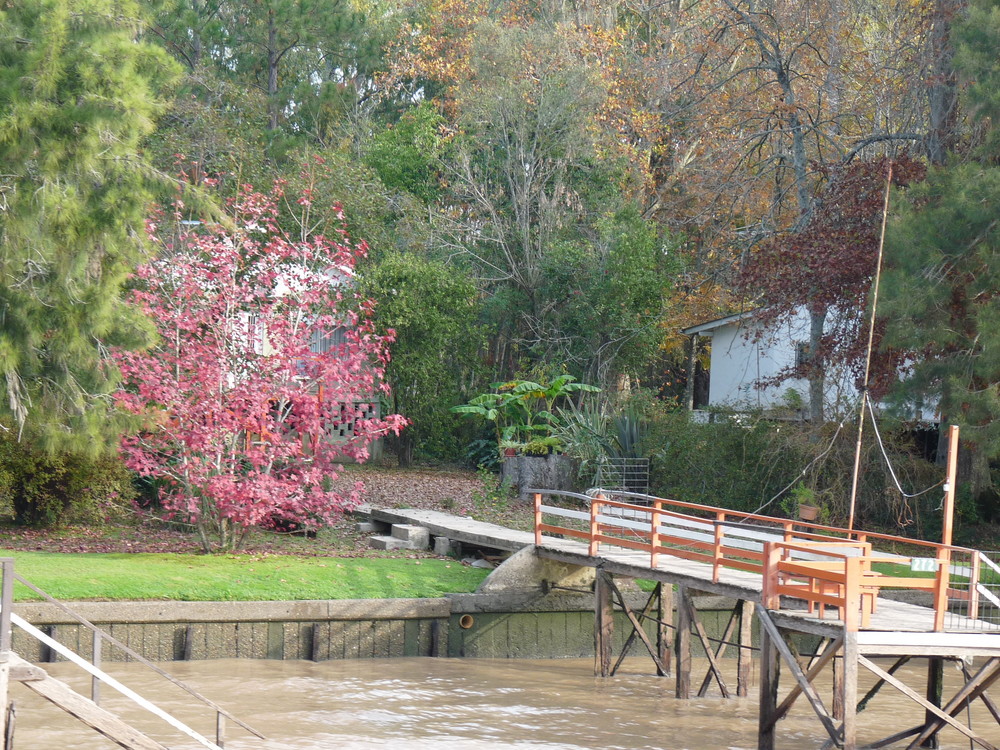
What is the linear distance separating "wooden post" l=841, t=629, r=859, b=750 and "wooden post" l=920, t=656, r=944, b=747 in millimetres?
2113

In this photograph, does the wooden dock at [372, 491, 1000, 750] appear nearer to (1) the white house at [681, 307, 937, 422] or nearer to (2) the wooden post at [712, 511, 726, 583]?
(2) the wooden post at [712, 511, 726, 583]

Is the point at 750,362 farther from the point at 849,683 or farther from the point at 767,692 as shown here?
the point at 849,683

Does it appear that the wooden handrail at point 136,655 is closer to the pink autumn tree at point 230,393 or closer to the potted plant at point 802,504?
the pink autumn tree at point 230,393

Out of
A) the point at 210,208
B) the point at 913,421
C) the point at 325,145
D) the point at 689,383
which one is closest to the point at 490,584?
the point at 210,208

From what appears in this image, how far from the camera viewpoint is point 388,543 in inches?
740

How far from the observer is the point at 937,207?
62.0ft

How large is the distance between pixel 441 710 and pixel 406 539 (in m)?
5.65

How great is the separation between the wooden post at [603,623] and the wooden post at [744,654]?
5.29 feet

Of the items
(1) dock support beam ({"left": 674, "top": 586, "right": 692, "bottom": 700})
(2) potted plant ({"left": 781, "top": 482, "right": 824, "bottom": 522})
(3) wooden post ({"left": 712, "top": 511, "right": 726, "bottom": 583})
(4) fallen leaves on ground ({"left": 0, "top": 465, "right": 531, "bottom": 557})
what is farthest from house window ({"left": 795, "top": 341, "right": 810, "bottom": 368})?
(3) wooden post ({"left": 712, "top": 511, "right": 726, "bottom": 583})

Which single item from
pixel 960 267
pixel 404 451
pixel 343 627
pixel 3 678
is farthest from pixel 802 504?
pixel 3 678

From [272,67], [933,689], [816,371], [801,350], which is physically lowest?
[933,689]

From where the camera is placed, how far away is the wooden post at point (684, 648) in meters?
14.8

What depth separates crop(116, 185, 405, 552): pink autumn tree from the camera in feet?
55.4

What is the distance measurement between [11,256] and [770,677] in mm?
9661
